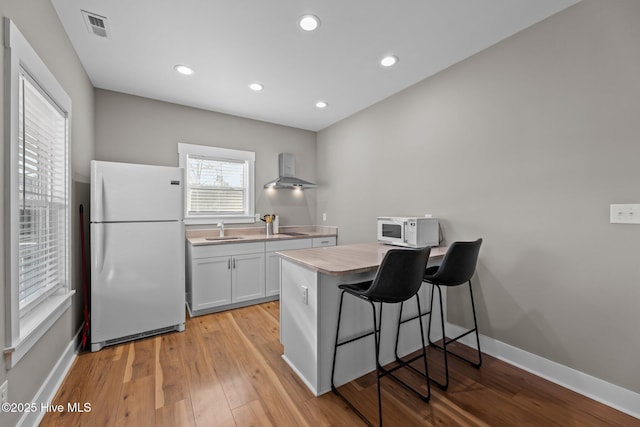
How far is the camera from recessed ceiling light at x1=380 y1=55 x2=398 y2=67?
2475 mm

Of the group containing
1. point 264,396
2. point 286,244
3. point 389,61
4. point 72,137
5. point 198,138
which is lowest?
point 264,396

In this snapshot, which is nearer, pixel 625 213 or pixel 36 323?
pixel 36 323

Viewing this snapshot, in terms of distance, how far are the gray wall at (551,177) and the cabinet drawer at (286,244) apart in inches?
69.5

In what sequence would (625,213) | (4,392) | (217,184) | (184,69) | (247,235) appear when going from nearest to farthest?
(4,392) < (625,213) < (184,69) < (217,184) < (247,235)

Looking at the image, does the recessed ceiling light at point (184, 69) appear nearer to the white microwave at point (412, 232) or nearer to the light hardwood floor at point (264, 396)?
the white microwave at point (412, 232)

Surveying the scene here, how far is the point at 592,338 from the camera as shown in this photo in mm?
1789

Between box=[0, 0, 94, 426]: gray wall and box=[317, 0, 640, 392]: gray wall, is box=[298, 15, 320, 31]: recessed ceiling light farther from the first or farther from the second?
box=[0, 0, 94, 426]: gray wall

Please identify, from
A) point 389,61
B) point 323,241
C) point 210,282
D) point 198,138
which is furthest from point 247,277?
point 389,61

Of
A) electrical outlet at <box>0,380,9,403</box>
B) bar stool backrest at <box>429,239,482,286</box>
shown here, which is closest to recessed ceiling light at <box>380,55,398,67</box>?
bar stool backrest at <box>429,239,482,286</box>

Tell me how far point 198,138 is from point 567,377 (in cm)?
442

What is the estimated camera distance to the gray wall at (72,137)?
4.36 feet

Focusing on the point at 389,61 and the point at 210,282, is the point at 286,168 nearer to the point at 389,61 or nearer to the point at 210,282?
the point at 210,282

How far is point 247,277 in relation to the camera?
3426mm

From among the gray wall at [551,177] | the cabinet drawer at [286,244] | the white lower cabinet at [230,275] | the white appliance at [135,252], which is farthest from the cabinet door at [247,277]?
the gray wall at [551,177]
